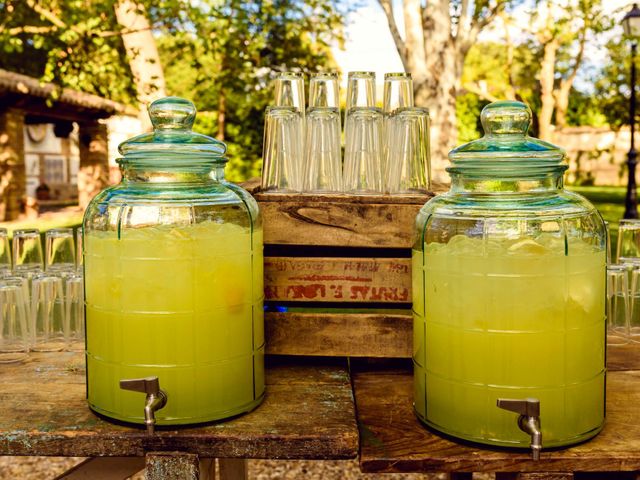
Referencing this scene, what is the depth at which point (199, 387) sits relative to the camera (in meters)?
1.17

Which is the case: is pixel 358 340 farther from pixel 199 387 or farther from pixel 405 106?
pixel 405 106

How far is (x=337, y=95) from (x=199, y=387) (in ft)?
2.73

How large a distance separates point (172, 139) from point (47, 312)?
2.75 feet

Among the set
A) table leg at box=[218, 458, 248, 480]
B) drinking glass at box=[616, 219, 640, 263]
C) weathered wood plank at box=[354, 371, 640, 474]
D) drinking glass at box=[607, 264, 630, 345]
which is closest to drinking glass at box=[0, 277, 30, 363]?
table leg at box=[218, 458, 248, 480]

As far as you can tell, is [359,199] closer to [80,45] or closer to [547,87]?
[80,45]

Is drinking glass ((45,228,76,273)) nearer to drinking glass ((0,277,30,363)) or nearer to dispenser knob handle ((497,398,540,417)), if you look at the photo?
drinking glass ((0,277,30,363))

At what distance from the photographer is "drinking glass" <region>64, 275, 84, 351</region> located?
178 cm

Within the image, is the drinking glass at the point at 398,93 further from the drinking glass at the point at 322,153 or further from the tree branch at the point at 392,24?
the tree branch at the point at 392,24

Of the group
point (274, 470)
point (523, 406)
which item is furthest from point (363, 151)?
point (274, 470)

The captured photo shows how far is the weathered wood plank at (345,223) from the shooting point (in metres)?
1.46

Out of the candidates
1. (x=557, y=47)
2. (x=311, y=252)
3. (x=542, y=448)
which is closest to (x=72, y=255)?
(x=311, y=252)

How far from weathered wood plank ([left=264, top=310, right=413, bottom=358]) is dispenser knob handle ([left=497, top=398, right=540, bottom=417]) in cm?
46

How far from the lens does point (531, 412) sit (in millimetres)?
1035

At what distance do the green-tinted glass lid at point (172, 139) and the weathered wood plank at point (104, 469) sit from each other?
2.33ft
